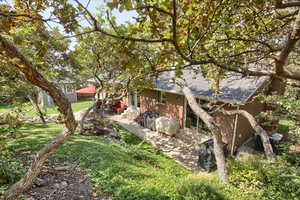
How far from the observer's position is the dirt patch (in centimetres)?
346

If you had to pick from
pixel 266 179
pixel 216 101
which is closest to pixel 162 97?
pixel 216 101

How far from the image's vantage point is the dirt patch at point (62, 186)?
346 centimetres

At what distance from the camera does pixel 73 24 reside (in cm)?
202

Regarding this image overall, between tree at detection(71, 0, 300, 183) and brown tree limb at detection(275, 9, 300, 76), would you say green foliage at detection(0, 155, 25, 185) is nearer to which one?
tree at detection(71, 0, 300, 183)

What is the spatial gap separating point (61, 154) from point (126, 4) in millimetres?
5934

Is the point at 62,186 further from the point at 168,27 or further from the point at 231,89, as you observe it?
the point at 231,89

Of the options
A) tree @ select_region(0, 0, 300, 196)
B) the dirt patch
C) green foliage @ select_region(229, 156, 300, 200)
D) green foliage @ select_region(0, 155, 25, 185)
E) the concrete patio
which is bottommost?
the concrete patio

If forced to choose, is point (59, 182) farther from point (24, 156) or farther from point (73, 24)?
point (73, 24)

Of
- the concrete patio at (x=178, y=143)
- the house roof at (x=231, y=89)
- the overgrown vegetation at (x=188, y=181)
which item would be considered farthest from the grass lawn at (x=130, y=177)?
the house roof at (x=231, y=89)

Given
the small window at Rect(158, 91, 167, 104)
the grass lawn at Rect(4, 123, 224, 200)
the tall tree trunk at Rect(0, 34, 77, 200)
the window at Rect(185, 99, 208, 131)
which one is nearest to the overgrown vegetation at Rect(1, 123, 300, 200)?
the grass lawn at Rect(4, 123, 224, 200)

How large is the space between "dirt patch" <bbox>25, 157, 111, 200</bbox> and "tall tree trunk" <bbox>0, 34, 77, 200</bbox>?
46.1 inches

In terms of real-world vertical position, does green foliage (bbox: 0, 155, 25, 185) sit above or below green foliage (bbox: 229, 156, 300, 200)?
above

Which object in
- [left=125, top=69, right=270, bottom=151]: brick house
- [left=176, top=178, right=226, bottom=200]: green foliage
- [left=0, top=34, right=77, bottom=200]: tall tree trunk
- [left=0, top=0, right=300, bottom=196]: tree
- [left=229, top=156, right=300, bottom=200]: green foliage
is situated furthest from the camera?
[left=125, top=69, right=270, bottom=151]: brick house

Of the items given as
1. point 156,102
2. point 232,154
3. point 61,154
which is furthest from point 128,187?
point 156,102
